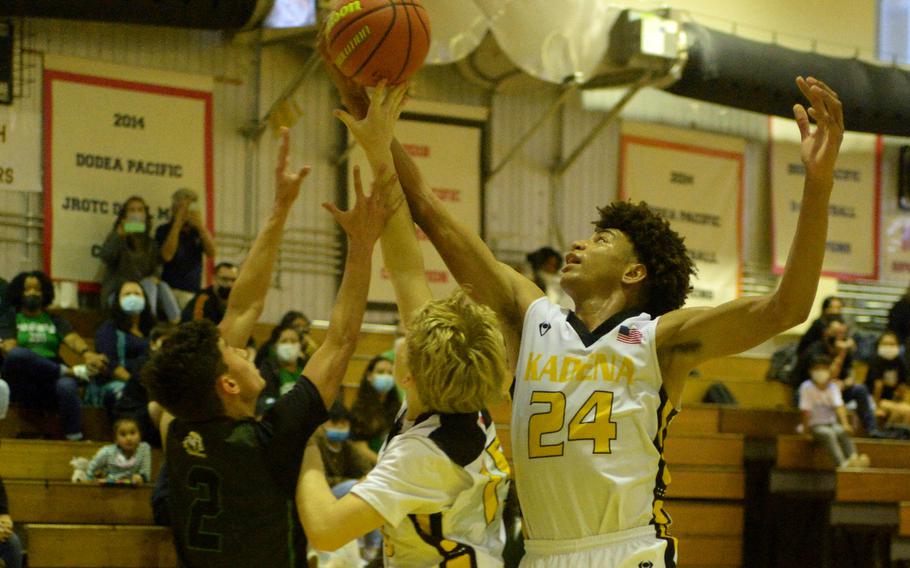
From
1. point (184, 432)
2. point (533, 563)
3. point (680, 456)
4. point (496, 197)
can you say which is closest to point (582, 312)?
point (533, 563)

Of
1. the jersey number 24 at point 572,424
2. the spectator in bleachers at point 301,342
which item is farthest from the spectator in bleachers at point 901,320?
the jersey number 24 at point 572,424

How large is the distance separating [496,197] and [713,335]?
10189 mm

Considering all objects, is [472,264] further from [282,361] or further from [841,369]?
[841,369]

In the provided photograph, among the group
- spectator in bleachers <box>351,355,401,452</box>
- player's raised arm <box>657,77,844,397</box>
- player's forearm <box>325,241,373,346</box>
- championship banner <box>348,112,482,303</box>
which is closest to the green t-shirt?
spectator in bleachers <box>351,355,401,452</box>

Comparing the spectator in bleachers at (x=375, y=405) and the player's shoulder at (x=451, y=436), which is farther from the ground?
the player's shoulder at (x=451, y=436)

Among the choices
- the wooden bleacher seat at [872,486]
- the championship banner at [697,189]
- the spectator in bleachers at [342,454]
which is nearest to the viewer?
the spectator in bleachers at [342,454]

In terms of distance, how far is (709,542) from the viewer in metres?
10.4

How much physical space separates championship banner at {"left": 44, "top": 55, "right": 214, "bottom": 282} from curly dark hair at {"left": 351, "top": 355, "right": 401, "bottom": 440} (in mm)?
3325

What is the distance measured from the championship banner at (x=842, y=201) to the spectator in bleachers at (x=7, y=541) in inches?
405

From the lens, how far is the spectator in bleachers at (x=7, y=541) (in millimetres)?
6820

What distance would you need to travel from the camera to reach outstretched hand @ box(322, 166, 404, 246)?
11.1ft

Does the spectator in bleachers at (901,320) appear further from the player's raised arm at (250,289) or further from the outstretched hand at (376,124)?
the outstretched hand at (376,124)

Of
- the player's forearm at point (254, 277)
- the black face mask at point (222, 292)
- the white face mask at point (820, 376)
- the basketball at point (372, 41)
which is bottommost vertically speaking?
the white face mask at point (820, 376)

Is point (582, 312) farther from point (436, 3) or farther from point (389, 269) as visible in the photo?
point (436, 3)
